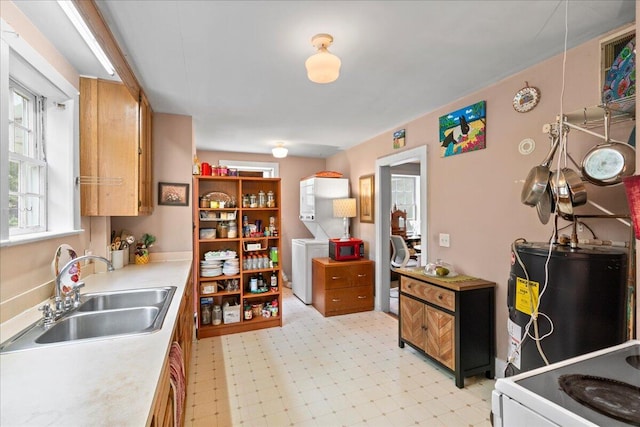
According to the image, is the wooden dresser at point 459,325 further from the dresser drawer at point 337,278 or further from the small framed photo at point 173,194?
the small framed photo at point 173,194

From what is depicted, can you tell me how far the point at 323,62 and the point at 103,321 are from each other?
1922 millimetres

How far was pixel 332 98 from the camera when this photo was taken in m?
2.79

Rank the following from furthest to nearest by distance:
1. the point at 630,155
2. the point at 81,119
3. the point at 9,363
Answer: the point at 81,119, the point at 630,155, the point at 9,363

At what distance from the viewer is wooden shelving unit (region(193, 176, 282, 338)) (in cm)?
327

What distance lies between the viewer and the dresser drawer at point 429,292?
2.40m

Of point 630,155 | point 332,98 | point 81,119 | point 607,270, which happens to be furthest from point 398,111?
point 81,119

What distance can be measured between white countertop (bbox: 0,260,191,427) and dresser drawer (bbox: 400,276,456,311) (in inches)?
79.3

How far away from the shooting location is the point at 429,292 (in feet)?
8.54

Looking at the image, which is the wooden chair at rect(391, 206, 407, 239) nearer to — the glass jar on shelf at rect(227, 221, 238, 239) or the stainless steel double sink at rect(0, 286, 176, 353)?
the glass jar on shelf at rect(227, 221, 238, 239)

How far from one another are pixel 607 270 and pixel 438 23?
4.99ft

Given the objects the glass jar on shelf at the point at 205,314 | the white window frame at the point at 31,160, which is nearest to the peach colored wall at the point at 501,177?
the glass jar on shelf at the point at 205,314

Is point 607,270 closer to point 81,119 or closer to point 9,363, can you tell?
point 9,363

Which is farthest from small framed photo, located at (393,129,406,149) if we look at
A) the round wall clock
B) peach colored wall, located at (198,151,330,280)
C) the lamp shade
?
peach colored wall, located at (198,151,330,280)

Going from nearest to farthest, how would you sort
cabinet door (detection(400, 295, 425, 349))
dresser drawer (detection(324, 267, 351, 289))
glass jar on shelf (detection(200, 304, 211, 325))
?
cabinet door (detection(400, 295, 425, 349))
glass jar on shelf (detection(200, 304, 211, 325))
dresser drawer (detection(324, 267, 351, 289))
